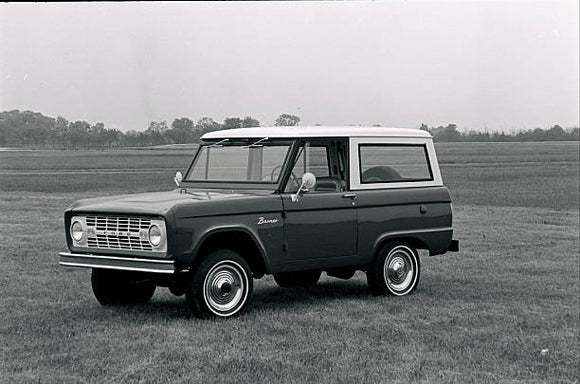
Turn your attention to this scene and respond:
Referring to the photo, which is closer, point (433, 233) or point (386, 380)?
point (386, 380)

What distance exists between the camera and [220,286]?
9.40 m

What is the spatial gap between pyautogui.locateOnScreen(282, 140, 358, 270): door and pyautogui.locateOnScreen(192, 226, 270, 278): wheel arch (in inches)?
11.4

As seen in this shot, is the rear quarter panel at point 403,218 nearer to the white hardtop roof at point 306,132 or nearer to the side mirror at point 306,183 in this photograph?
the white hardtop roof at point 306,132

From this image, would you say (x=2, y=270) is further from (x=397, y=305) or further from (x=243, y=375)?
(x=243, y=375)

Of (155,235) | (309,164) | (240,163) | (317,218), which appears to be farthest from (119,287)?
(309,164)

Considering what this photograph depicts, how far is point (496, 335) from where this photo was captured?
9023 mm

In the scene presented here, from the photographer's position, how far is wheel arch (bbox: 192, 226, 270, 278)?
30.7 feet

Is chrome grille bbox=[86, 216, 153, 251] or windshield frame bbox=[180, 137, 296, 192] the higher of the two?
windshield frame bbox=[180, 137, 296, 192]

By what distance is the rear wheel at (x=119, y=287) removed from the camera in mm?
10078

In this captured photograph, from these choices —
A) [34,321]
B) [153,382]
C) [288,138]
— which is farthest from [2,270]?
[153,382]

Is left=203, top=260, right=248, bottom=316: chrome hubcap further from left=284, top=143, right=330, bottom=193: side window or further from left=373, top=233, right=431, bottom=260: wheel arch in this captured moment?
left=373, top=233, right=431, bottom=260: wheel arch

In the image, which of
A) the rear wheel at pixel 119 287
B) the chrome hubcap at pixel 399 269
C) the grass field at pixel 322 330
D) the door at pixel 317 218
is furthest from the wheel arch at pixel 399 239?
the rear wheel at pixel 119 287

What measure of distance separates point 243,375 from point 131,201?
2871 mm

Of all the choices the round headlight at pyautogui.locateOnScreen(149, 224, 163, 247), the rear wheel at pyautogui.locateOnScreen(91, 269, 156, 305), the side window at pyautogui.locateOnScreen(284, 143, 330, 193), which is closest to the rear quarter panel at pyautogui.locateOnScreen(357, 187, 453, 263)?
the side window at pyautogui.locateOnScreen(284, 143, 330, 193)
